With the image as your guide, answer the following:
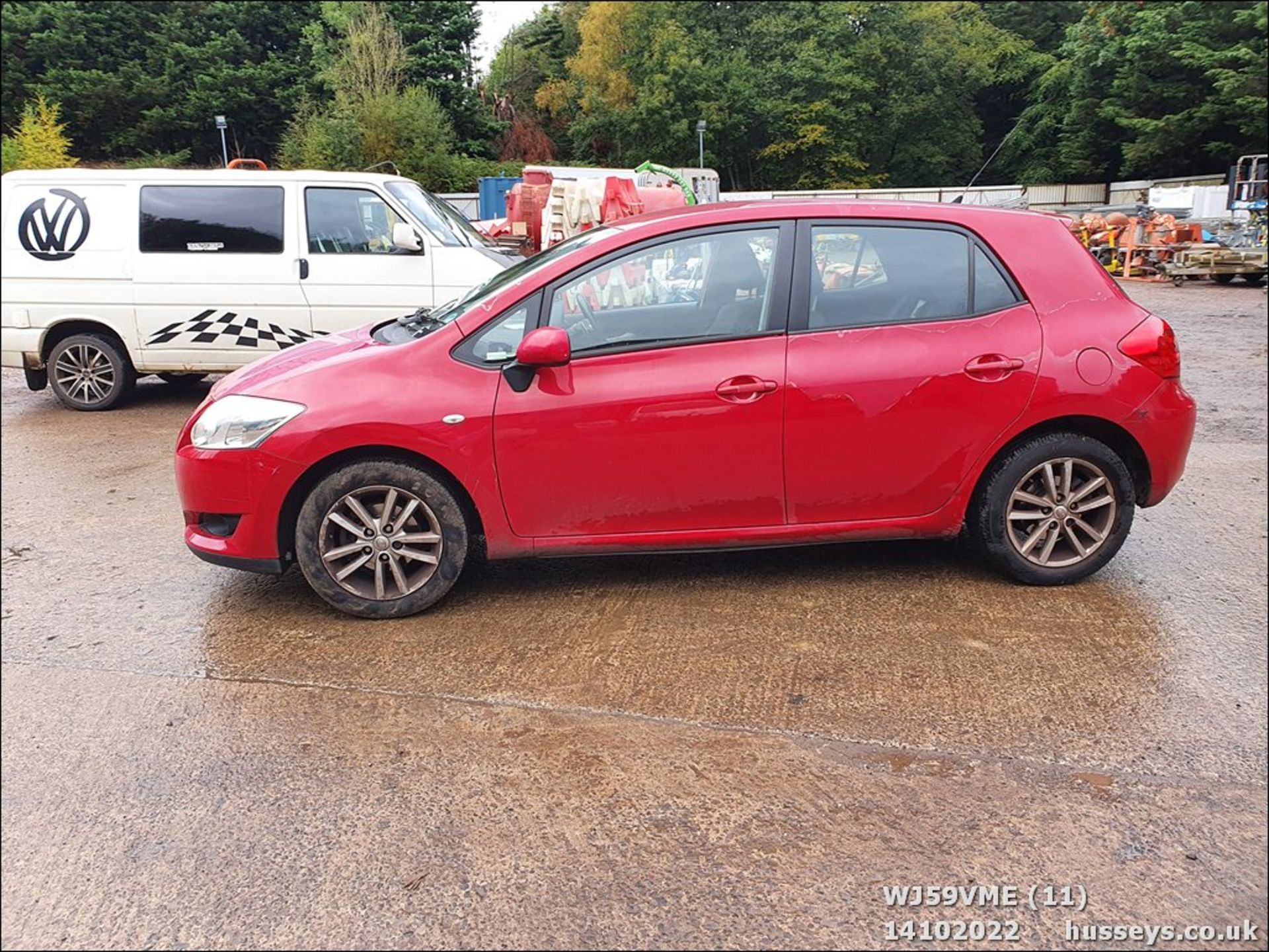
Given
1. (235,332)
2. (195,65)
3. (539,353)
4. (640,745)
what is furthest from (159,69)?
(640,745)

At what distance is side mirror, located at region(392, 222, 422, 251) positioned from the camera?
8.29m

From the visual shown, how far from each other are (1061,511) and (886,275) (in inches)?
51.0

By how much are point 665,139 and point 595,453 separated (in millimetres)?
58130

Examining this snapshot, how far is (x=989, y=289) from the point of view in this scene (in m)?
4.28

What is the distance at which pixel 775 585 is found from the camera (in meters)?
4.50

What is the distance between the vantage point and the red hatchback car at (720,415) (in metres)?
4.03

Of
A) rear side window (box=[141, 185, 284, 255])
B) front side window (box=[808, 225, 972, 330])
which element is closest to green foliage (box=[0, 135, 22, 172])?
rear side window (box=[141, 185, 284, 255])

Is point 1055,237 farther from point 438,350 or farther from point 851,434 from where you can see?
point 438,350

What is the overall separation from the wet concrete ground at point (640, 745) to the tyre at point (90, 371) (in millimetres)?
4120

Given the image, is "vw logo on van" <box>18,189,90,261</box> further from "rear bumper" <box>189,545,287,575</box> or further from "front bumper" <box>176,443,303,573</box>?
"rear bumper" <box>189,545,287,575</box>

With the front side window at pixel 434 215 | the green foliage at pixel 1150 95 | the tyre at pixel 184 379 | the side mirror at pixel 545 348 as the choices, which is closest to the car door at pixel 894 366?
the side mirror at pixel 545 348

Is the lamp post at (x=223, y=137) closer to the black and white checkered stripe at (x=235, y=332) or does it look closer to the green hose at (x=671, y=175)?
the green hose at (x=671, y=175)

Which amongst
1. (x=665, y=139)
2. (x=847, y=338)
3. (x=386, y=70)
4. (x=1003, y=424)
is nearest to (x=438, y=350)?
(x=847, y=338)

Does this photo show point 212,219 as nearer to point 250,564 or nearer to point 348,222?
point 348,222
